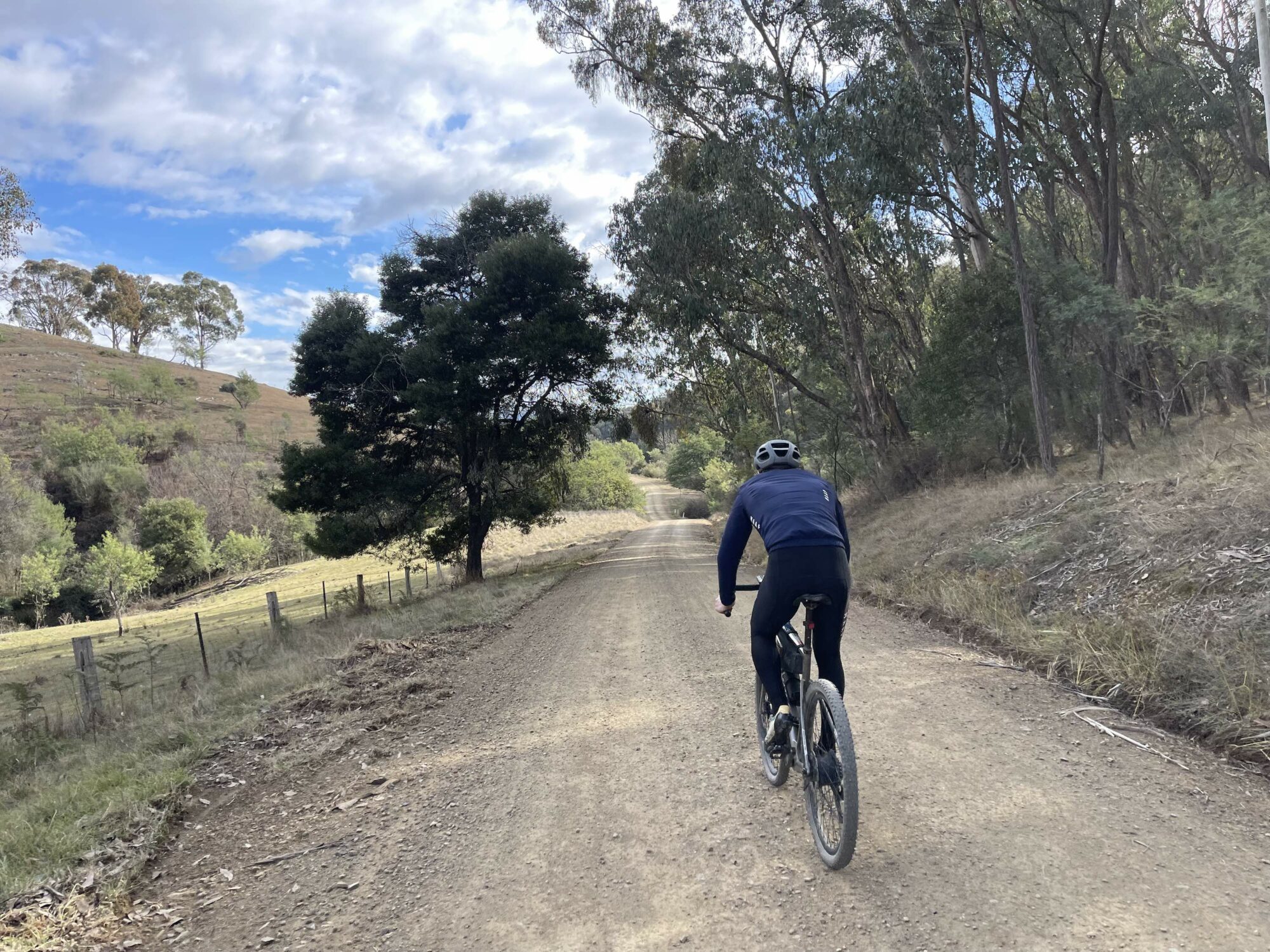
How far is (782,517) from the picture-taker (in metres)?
3.33

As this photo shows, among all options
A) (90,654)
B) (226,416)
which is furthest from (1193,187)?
(226,416)

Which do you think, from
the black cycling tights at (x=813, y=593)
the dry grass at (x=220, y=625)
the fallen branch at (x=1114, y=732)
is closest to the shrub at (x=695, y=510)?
the dry grass at (x=220, y=625)

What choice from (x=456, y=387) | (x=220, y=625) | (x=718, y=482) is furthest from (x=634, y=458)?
(x=456, y=387)

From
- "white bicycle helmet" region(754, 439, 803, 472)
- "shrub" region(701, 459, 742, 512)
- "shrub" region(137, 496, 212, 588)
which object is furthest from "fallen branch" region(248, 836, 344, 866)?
"shrub" region(137, 496, 212, 588)

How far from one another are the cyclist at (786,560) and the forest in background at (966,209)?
12.7 meters

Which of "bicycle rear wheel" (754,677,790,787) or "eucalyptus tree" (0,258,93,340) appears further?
"eucalyptus tree" (0,258,93,340)

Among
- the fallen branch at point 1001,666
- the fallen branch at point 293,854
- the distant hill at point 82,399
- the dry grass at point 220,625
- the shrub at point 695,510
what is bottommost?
the shrub at point 695,510

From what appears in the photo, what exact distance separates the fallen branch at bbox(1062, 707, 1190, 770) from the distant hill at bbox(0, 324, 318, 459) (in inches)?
2791

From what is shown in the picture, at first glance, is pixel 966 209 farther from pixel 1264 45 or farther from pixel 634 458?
pixel 634 458

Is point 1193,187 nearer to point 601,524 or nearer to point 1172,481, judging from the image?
point 1172,481

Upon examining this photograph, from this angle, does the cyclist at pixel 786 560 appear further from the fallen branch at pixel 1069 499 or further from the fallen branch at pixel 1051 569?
the fallen branch at pixel 1069 499

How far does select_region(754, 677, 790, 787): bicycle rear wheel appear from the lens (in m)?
3.74

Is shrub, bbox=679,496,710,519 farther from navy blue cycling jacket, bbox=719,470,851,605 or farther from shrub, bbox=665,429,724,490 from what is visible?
navy blue cycling jacket, bbox=719,470,851,605

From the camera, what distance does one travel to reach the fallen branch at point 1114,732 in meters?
3.79
